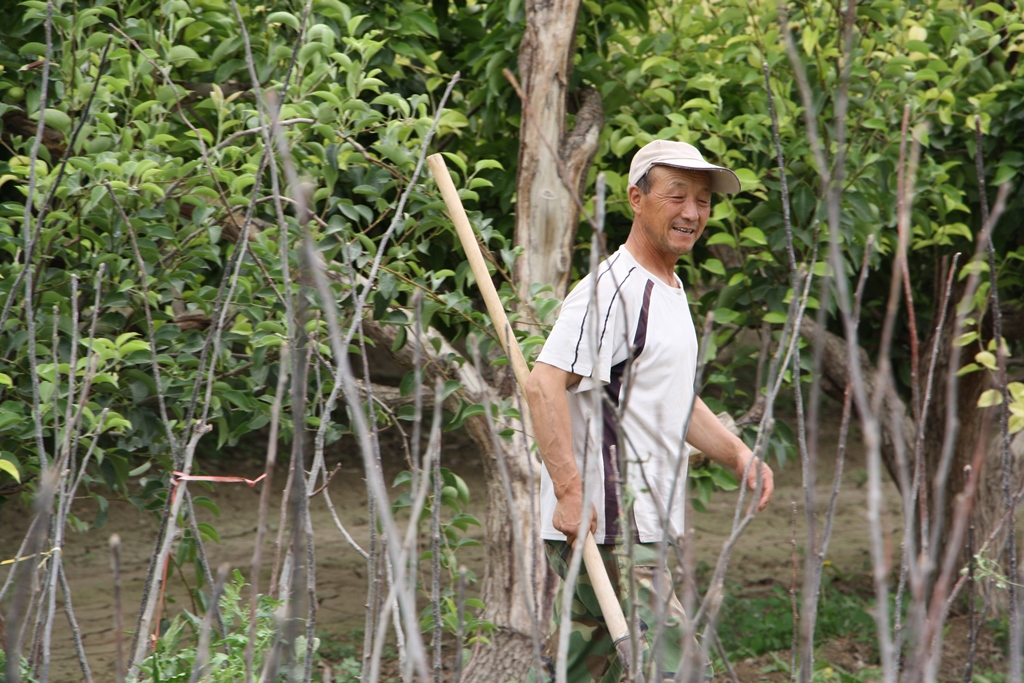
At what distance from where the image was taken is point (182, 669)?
264 centimetres

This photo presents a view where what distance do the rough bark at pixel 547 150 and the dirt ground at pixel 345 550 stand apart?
1.80 m

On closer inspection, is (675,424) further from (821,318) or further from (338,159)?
(338,159)

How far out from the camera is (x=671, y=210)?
2.65m

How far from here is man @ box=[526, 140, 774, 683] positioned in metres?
2.46

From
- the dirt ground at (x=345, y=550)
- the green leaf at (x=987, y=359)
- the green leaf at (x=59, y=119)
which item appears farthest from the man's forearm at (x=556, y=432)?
the dirt ground at (x=345, y=550)

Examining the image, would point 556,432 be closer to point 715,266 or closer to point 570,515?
point 570,515

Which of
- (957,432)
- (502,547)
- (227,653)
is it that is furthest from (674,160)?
(957,432)

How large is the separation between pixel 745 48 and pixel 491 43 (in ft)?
3.23

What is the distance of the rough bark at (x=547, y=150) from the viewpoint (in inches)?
149

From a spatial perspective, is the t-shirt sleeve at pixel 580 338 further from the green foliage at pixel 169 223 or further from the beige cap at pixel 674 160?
the green foliage at pixel 169 223

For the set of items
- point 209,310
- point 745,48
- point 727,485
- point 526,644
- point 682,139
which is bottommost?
point 526,644

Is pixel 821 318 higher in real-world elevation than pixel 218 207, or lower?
lower

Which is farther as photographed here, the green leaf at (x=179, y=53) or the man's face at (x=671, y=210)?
the green leaf at (x=179, y=53)

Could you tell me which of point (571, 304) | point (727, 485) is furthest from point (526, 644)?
point (571, 304)
